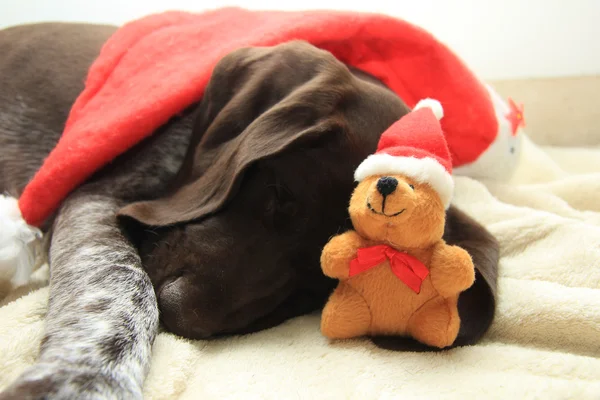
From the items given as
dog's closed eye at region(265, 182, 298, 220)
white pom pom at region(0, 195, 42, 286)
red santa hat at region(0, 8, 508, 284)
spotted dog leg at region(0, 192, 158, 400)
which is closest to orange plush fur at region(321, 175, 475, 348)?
dog's closed eye at region(265, 182, 298, 220)

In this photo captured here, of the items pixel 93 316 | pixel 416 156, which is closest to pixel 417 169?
pixel 416 156

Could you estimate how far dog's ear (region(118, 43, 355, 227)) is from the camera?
138 cm

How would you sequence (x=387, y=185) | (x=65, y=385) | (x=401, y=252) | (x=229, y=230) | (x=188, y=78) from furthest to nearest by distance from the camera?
(x=188, y=78)
(x=229, y=230)
(x=401, y=252)
(x=387, y=185)
(x=65, y=385)

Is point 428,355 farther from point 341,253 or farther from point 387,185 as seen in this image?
point 387,185

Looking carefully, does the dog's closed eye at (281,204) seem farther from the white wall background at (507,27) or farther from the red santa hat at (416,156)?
the white wall background at (507,27)

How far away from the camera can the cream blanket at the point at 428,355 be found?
1.14 meters

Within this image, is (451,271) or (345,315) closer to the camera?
(451,271)

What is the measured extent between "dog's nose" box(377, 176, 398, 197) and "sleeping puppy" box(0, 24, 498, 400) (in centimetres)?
28

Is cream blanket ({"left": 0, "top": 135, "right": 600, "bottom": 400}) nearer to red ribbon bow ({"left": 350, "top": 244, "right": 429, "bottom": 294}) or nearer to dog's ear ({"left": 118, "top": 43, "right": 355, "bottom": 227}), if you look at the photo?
red ribbon bow ({"left": 350, "top": 244, "right": 429, "bottom": 294})

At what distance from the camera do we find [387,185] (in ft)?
3.74

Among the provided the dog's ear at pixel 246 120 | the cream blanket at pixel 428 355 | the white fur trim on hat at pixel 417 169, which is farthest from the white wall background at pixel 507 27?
the white fur trim on hat at pixel 417 169

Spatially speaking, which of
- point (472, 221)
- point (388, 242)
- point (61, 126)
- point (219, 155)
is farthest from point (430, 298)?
point (61, 126)

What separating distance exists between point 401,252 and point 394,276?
0.07 m

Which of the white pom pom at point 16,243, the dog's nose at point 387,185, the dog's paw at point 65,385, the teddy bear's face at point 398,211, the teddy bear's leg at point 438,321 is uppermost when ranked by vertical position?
the dog's nose at point 387,185
